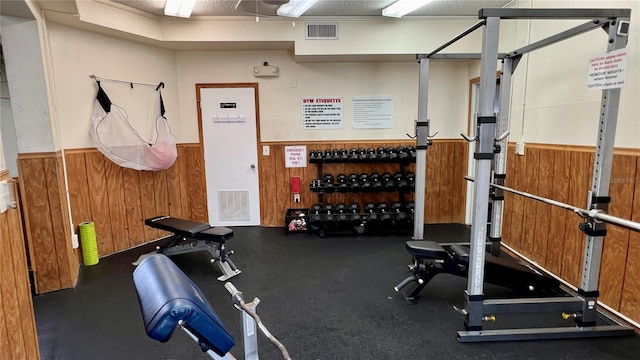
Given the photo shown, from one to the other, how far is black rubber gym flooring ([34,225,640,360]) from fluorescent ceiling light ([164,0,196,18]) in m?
2.70

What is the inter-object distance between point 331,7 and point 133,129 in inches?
107

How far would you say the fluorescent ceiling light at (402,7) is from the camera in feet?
11.7

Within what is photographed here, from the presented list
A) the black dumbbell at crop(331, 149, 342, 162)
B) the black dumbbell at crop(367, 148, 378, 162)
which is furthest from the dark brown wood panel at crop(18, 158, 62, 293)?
the black dumbbell at crop(367, 148, 378, 162)

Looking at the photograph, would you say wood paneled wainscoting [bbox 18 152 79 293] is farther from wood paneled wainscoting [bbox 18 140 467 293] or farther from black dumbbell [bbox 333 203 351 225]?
black dumbbell [bbox 333 203 351 225]

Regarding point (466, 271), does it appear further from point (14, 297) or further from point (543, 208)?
point (14, 297)

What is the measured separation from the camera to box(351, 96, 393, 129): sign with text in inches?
189

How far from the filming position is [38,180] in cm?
294

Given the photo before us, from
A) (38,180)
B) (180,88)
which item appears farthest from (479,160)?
(180,88)

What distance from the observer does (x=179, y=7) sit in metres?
3.57

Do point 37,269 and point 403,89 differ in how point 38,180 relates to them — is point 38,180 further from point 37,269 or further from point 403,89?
point 403,89

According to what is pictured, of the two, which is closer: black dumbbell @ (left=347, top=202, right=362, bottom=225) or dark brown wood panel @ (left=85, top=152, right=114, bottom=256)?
dark brown wood panel @ (left=85, top=152, right=114, bottom=256)

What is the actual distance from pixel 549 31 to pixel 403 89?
6.36ft

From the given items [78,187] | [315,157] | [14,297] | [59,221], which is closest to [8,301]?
[14,297]

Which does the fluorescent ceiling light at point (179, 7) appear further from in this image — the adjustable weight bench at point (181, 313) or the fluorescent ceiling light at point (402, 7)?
the adjustable weight bench at point (181, 313)
